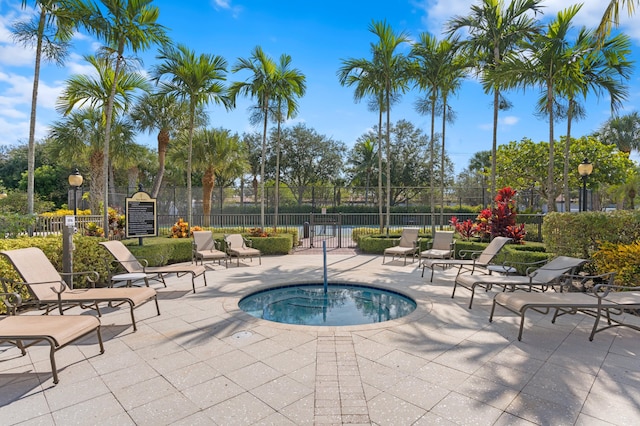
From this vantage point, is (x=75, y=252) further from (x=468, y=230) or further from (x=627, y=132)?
(x=627, y=132)

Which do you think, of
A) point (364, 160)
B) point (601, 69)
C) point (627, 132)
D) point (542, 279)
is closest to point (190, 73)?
point (542, 279)

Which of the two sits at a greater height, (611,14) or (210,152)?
(611,14)

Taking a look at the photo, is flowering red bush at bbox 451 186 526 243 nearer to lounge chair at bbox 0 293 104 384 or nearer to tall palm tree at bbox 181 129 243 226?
lounge chair at bbox 0 293 104 384

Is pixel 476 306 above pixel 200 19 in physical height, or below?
below

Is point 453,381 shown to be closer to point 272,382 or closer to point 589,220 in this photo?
point 272,382

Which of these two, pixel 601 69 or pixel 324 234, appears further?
pixel 324 234

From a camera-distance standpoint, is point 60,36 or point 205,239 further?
point 205,239

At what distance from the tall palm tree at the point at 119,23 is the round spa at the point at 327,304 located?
483cm

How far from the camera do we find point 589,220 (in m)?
5.59

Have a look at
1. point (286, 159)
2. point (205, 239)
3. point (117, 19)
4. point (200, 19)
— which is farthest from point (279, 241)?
point (286, 159)

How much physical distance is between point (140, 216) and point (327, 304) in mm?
5239

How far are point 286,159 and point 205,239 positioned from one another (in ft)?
76.9

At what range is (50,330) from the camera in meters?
2.62

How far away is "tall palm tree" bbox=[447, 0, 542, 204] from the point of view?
31.8ft
